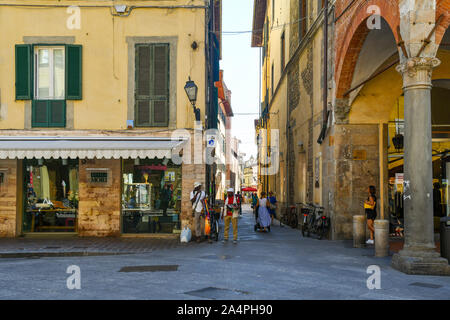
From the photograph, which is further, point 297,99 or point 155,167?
point 297,99

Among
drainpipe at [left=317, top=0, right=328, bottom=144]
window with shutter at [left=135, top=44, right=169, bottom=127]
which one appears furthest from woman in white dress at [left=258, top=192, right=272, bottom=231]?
window with shutter at [left=135, top=44, right=169, bottom=127]

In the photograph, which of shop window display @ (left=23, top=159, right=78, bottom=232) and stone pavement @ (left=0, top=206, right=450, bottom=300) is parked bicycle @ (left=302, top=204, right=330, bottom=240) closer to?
stone pavement @ (left=0, top=206, right=450, bottom=300)

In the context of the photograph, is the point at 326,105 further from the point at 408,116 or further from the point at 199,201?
the point at 408,116

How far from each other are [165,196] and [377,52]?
7048 mm

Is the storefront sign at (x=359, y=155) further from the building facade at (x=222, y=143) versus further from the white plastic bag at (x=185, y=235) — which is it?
the building facade at (x=222, y=143)

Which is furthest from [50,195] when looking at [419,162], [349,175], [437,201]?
[437,201]

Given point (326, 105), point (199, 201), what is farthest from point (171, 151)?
point (326, 105)

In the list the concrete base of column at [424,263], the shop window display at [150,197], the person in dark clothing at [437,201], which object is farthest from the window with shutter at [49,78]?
the person in dark clothing at [437,201]

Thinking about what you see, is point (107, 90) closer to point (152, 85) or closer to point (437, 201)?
point (152, 85)

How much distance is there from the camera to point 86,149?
43.5 feet

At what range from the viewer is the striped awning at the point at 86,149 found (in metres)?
13.2

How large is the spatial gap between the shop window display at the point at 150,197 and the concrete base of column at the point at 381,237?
604 centimetres

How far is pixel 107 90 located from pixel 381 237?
28.1 ft

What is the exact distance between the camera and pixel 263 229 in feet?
60.6
